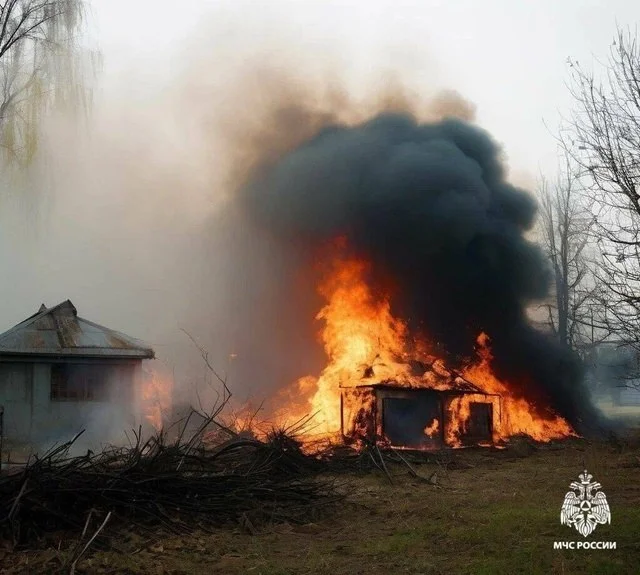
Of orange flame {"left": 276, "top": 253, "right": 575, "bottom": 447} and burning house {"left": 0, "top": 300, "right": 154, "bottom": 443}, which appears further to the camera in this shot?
orange flame {"left": 276, "top": 253, "right": 575, "bottom": 447}

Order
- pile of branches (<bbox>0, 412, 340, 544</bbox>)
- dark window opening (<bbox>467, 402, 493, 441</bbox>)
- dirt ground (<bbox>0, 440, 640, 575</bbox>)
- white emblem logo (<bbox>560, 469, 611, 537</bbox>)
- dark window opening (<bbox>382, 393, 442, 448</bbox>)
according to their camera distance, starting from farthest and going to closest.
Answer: dark window opening (<bbox>467, 402, 493, 441</bbox>), dark window opening (<bbox>382, 393, 442, 448</bbox>), white emblem logo (<bbox>560, 469, 611, 537</bbox>), pile of branches (<bbox>0, 412, 340, 544</bbox>), dirt ground (<bbox>0, 440, 640, 575</bbox>)

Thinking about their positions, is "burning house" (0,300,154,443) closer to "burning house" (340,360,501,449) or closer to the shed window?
the shed window

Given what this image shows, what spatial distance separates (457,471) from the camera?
15148 mm

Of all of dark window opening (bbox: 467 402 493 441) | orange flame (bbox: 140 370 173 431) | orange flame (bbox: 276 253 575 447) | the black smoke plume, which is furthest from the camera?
the black smoke plume

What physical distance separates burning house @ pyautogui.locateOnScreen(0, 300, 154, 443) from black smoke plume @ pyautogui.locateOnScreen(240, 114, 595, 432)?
857 centimetres

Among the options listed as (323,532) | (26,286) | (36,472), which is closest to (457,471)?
(323,532)

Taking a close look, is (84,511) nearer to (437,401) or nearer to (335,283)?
(437,401)

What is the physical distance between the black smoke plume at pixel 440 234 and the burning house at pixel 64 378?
8.57 m

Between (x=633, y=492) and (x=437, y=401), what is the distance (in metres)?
7.35

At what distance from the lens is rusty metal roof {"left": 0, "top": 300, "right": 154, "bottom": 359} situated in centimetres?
1806

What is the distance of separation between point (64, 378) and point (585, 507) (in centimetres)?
1344

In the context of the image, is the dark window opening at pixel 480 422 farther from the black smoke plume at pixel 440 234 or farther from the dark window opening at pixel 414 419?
the black smoke plume at pixel 440 234

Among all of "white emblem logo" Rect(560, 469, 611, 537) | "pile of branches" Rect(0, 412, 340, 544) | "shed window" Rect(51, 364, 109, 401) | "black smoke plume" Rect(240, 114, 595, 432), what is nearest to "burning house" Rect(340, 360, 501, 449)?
"black smoke plume" Rect(240, 114, 595, 432)

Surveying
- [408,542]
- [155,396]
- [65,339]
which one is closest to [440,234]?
[155,396]
